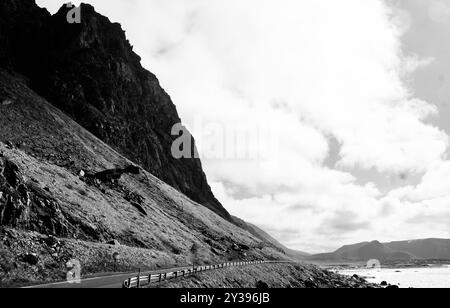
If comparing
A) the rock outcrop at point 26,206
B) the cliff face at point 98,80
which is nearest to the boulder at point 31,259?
the rock outcrop at point 26,206

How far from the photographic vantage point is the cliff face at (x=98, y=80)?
377ft

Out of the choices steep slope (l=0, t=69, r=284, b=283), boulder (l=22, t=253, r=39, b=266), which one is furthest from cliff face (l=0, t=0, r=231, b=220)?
boulder (l=22, t=253, r=39, b=266)

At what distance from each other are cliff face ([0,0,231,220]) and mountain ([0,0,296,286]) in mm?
436

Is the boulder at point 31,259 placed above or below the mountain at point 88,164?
below

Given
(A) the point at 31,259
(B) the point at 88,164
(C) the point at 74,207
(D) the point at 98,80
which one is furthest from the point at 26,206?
(D) the point at 98,80

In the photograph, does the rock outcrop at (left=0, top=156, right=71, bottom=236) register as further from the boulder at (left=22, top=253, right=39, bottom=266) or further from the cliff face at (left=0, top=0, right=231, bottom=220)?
the cliff face at (left=0, top=0, right=231, bottom=220)

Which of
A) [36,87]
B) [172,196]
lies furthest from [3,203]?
[36,87]

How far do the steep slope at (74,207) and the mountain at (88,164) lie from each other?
0.19 m

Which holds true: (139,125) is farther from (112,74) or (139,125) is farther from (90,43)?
(90,43)

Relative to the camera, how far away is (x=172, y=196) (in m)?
102

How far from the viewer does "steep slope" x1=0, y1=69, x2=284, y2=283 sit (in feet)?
117

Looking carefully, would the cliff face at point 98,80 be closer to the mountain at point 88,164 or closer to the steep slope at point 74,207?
the mountain at point 88,164

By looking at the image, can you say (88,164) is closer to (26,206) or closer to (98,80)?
(26,206)
